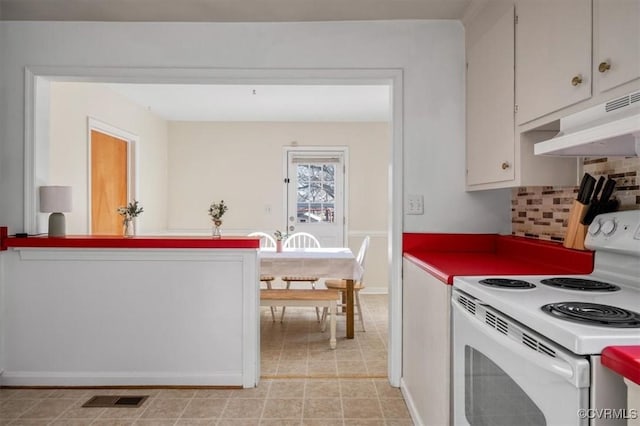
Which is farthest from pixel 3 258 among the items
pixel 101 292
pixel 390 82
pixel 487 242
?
pixel 487 242

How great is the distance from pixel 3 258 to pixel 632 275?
3186 mm

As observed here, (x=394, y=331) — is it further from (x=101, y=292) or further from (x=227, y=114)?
(x=227, y=114)

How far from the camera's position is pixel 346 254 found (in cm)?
377

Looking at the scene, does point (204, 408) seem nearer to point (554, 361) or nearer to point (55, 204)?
point (55, 204)

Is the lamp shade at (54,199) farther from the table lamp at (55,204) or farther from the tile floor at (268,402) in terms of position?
the tile floor at (268,402)

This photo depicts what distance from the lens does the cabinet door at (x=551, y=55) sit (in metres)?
1.41

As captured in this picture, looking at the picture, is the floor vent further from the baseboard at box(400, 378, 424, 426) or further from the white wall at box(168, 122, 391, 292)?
the white wall at box(168, 122, 391, 292)

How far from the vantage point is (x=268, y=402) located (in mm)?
2361

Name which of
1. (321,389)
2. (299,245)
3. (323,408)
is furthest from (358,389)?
(299,245)

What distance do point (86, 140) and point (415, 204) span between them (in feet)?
9.40

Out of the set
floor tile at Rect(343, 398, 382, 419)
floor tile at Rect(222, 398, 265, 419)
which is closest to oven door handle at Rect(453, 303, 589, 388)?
floor tile at Rect(343, 398, 382, 419)

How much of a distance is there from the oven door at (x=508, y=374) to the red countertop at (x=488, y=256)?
10.2 inches

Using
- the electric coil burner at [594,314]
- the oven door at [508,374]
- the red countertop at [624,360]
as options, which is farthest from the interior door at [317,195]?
the red countertop at [624,360]

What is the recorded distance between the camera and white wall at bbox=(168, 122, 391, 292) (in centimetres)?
548
